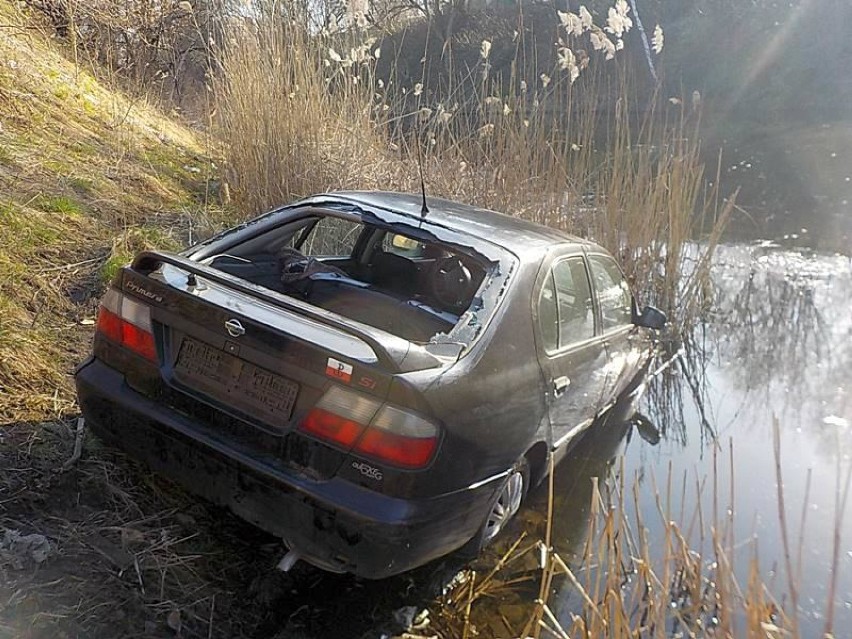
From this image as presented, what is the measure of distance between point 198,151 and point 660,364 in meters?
7.02

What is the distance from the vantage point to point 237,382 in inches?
100.0

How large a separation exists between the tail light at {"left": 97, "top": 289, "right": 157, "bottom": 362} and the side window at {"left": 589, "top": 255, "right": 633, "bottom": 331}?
2329mm

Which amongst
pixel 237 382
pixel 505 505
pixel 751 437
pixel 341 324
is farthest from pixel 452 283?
pixel 751 437

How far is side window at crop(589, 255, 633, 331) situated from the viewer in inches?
162

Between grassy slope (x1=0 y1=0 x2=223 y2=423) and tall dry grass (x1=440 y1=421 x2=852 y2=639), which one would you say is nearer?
tall dry grass (x1=440 y1=421 x2=852 y2=639)

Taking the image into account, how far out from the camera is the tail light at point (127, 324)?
270 centimetres

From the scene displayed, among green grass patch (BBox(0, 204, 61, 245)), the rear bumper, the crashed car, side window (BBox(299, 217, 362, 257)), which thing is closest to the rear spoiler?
the crashed car

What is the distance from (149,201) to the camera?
23.2 feet

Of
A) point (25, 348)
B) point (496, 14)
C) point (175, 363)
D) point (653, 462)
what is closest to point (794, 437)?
point (653, 462)

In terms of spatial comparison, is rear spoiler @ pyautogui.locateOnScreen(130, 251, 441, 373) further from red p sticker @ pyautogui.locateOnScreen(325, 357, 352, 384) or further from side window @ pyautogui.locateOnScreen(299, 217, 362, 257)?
side window @ pyautogui.locateOnScreen(299, 217, 362, 257)

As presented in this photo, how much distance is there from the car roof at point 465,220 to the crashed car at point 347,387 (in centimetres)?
1

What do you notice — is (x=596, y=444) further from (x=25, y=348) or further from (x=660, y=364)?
(x=25, y=348)

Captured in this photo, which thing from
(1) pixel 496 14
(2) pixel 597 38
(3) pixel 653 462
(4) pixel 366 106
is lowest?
(3) pixel 653 462

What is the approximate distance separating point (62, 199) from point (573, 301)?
4341 millimetres
